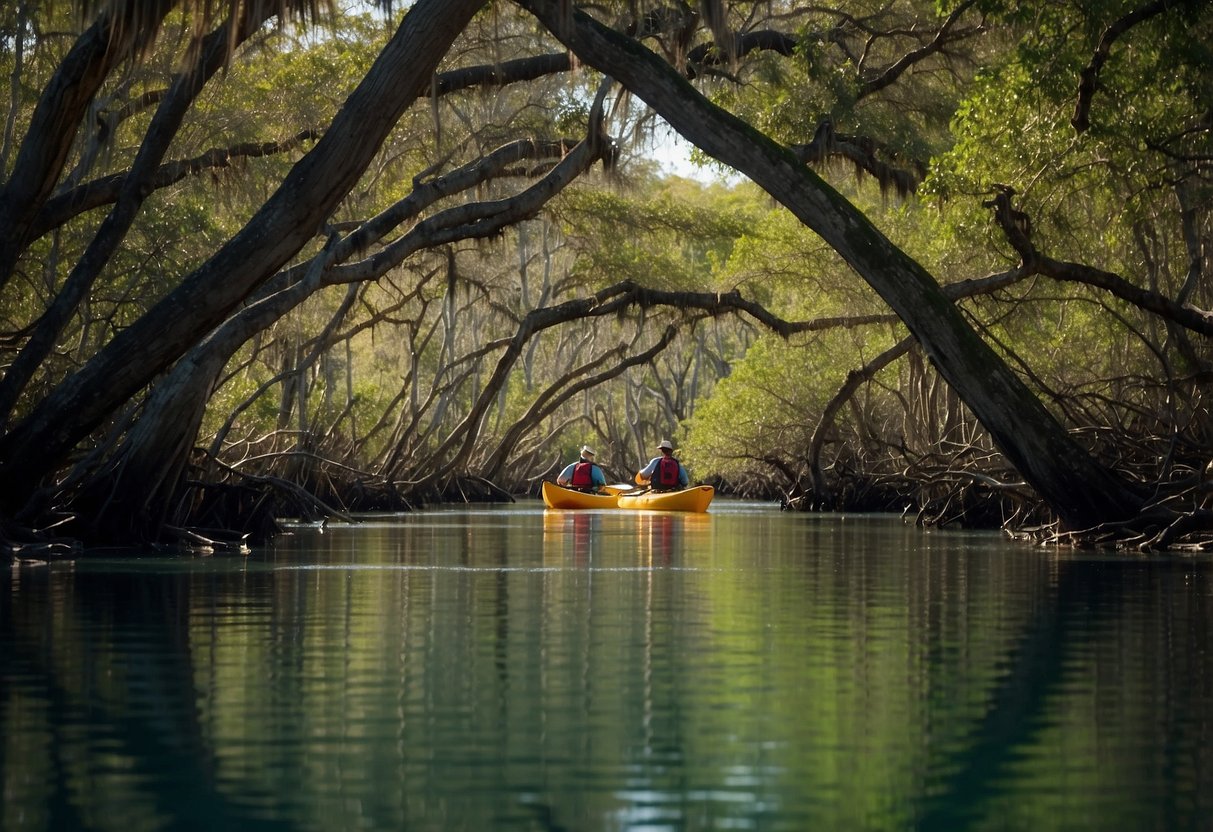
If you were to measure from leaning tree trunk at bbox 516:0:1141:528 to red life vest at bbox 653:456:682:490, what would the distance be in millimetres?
15093

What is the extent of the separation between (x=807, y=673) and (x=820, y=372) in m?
27.7

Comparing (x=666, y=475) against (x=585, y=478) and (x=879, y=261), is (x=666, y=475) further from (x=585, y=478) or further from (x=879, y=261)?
(x=879, y=261)

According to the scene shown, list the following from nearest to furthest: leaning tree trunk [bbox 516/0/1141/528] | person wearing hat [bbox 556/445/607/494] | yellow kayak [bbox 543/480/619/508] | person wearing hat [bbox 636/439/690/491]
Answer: leaning tree trunk [bbox 516/0/1141/528] < person wearing hat [bbox 636/439/690/491] < yellow kayak [bbox 543/480/619/508] < person wearing hat [bbox 556/445/607/494]

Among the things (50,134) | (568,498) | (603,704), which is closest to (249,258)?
(50,134)

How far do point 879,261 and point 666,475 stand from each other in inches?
615

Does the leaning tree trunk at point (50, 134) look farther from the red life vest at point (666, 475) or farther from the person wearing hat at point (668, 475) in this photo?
the red life vest at point (666, 475)

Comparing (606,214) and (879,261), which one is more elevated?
(606,214)

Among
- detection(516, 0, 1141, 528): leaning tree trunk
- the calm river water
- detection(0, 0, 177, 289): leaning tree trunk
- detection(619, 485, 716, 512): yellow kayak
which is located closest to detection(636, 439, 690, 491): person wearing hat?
detection(619, 485, 716, 512): yellow kayak

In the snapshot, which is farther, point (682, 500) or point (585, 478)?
point (585, 478)

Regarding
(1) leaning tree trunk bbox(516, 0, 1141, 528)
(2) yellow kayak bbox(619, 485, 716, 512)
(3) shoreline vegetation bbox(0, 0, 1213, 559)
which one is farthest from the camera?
(2) yellow kayak bbox(619, 485, 716, 512)

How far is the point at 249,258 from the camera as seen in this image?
1065 cm

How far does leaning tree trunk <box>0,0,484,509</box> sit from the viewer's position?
1043 centimetres

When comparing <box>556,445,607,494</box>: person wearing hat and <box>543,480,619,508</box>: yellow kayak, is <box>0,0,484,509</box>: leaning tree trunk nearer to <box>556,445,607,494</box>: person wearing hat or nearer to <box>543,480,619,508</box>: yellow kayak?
<box>543,480,619,508</box>: yellow kayak

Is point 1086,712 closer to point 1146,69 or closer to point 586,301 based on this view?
point 1146,69
